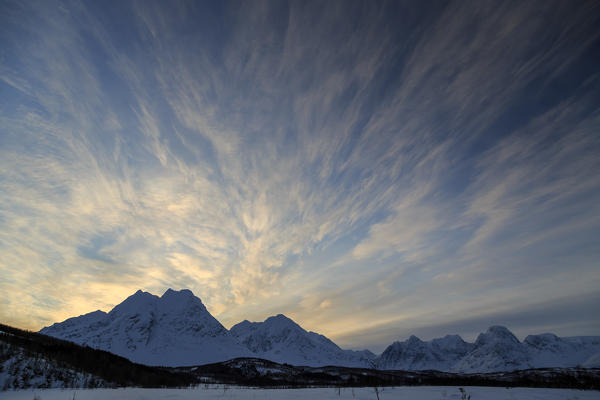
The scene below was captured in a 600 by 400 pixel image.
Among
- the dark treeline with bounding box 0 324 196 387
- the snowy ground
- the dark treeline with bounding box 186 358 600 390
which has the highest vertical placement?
the dark treeline with bounding box 0 324 196 387

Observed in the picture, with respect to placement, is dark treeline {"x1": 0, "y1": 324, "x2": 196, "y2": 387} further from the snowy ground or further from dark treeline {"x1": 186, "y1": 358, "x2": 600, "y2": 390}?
dark treeline {"x1": 186, "y1": 358, "x2": 600, "y2": 390}

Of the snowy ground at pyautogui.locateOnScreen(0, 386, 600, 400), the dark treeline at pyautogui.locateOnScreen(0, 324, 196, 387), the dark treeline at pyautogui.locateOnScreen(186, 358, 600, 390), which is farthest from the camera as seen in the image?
the dark treeline at pyautogui.locateOnScreen(186, 358, 600, 390)

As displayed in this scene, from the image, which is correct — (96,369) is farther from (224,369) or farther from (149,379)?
(224,369)

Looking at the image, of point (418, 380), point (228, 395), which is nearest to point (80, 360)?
point (228, 395)

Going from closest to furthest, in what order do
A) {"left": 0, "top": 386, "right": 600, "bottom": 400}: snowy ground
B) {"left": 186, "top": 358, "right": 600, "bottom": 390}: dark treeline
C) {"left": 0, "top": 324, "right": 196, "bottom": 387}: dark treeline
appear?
{"left": 0, "top": 386, "right": 600, "bottom": 400}: snowy ground, {"left": 0, "top": 324, "right": 196, "bottom": 387}: dark treeline, {"left": 186, "top": 358, "right": 600, "bottom": 390}: dark treeline

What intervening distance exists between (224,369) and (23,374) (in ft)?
577

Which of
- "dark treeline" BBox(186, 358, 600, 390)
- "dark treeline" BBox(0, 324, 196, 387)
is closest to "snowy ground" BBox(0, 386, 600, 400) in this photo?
"dark treeline" BBox(0, 324, 196, 387)

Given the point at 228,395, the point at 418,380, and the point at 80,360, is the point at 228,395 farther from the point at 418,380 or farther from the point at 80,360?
the point at 418,380

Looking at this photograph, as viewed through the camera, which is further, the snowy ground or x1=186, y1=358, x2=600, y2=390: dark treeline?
x1=186, y1=358, x2=600, y2=390: dark treeline

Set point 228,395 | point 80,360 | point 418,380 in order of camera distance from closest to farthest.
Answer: point 228,395 < point 80,360 < point 418,380

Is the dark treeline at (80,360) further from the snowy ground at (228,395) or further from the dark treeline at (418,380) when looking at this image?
the dark treeline at (418,380)

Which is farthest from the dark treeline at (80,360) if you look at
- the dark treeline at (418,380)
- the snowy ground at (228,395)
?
the dark treeline at (418,380)

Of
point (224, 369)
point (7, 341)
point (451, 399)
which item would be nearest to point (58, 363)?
point (7, 341)

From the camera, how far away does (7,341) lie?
30.5 m
